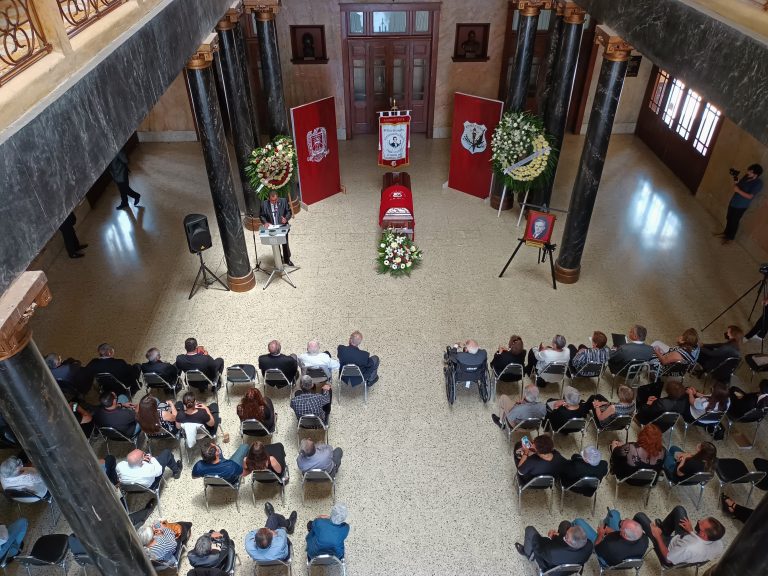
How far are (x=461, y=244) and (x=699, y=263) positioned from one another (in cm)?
416

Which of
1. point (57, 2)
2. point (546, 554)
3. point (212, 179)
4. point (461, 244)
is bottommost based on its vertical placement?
point (461, 244)

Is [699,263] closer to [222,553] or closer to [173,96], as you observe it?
[222,553]

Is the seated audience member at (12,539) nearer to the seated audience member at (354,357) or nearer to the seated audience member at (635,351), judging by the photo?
the seated audience member at (354,357)

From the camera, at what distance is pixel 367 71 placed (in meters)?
14.3

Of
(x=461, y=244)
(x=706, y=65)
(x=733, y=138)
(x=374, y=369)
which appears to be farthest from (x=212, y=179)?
(x=733, y=138)

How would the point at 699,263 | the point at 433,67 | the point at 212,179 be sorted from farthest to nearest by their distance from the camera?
the point at 433,67 < the point at 699,263 < the point at 212,179

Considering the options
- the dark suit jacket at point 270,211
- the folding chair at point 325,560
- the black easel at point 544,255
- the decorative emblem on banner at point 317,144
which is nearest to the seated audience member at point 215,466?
the folding chair at point 325,560

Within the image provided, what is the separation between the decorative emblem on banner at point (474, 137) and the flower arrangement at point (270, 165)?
358 centimetres

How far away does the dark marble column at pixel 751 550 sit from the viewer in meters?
4.37

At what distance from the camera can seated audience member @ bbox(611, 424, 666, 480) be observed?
6043 millimetres

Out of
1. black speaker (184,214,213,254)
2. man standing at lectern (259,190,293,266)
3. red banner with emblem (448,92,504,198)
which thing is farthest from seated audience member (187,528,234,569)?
red banner with emblem (448,92,504,198)

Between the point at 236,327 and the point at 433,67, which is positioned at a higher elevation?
the point at 433,67

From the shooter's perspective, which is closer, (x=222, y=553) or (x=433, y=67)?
(x=222, y=553)

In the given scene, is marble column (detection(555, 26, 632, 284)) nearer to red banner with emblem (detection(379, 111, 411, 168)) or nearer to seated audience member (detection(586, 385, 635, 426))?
seated audience member (detection(586, 385, 635, 426))
